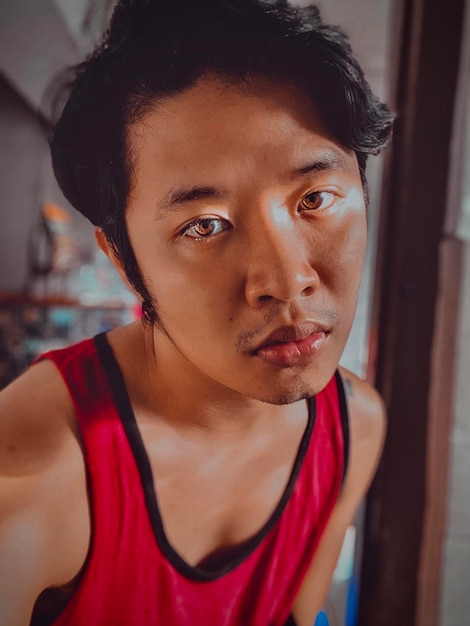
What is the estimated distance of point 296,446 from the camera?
765mm

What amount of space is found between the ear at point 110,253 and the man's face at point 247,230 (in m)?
0.04

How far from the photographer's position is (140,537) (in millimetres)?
668

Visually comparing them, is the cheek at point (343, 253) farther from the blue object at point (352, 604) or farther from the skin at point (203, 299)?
the blue object at point (352, 604)

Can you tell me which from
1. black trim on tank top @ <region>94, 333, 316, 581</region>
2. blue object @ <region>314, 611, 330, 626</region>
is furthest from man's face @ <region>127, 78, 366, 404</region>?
blue object @ <region>314, 611, 330, 626</region>

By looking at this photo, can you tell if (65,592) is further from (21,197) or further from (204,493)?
(21,197)

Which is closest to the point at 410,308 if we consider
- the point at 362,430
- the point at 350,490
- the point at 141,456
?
the point at 362,430

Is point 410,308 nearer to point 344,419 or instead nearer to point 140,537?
point 344,419

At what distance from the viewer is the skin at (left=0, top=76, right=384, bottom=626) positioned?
0.58 meters

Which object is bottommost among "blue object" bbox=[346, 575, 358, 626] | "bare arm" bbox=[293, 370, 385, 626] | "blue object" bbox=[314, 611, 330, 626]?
"blue object" bbox=[346, 575, 358, 626]

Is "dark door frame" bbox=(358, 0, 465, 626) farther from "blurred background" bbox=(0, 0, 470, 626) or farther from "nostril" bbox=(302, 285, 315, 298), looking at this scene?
"nostril" bbox=(302, 285, 315, 298)

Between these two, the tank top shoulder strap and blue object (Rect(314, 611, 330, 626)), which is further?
blue object (Rect(314, 611, 330, 626))

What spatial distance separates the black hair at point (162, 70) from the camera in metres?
0.58

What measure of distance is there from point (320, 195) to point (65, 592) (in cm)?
68

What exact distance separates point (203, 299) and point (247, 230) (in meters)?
0.11
